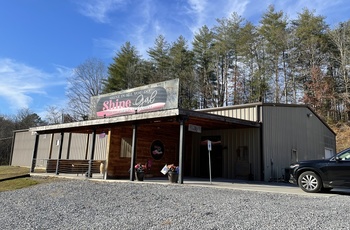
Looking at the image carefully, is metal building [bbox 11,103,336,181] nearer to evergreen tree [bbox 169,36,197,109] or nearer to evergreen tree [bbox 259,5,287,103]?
evergreen tree [bbox 259,5,287,103]

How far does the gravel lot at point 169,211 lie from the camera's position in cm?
470

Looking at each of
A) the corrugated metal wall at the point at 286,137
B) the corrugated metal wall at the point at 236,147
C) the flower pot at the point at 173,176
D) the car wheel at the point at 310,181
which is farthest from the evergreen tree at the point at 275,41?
the car wheel at the point at 310,181

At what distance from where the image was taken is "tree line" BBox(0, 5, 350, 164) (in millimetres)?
28078

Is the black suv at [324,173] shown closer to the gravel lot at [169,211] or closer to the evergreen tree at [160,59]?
the gravel lot at [169,211]

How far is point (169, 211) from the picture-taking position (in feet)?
18.9

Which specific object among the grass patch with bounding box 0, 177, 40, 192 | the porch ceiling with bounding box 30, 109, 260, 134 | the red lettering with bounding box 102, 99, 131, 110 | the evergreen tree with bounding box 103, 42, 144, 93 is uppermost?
the evergreen tree with bounding box 103, 42, 144, 93

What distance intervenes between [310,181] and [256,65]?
23.4m

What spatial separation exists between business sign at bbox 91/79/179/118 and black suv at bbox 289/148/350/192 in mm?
4860

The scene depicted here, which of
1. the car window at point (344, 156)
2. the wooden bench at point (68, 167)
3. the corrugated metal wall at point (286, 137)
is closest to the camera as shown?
the car window at point (344, 156)

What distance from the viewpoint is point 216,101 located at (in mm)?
33000

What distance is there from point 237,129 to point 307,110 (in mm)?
5025

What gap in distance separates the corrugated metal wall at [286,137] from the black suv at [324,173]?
4.52 m

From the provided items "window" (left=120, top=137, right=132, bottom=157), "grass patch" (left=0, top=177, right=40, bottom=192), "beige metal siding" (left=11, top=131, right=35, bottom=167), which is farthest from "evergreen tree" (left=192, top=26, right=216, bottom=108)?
"grass patch" (left=0, top=177, right=40, bottom=192)

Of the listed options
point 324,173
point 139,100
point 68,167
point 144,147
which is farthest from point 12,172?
point 324,173
